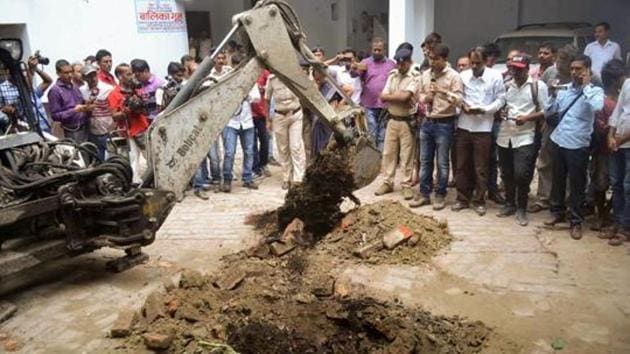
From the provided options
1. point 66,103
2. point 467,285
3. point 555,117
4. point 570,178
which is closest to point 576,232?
point 570,178

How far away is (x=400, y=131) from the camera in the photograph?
7.87m

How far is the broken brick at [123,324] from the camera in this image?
14.5ft

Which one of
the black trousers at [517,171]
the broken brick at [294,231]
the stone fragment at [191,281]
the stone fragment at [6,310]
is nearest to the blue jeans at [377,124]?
the black trousers at [517,171]

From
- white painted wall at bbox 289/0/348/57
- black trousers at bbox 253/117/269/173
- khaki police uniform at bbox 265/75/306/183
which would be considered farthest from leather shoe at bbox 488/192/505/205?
white painted wall at bbox 289/0/348/57

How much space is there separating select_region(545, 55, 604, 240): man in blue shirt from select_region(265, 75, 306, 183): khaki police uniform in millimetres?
3574

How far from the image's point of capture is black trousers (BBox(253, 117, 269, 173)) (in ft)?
30.3

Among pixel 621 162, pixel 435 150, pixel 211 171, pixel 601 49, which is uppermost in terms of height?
pixel 601 49

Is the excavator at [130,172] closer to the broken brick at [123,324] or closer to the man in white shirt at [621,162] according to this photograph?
the broken brick at [123,324]

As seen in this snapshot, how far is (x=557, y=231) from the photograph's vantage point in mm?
6570

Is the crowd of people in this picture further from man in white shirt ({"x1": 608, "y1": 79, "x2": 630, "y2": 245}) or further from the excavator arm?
the excavator arm

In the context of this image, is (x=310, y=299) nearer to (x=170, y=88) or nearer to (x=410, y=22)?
(x=170, y=88)

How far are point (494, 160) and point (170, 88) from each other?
4.66 m

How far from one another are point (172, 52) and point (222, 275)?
9.37m

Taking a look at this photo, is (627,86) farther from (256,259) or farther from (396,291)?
(256,259)
